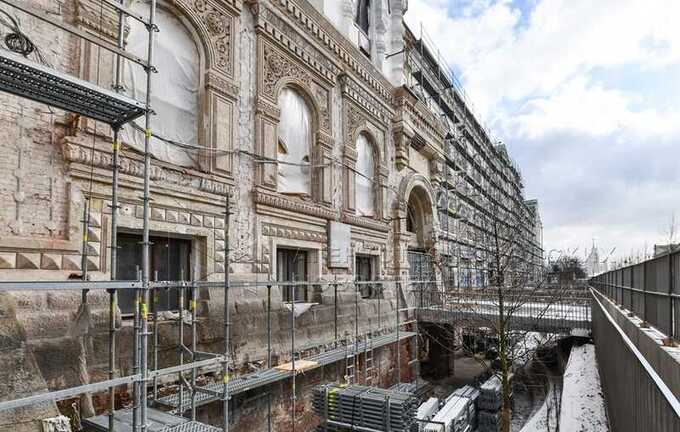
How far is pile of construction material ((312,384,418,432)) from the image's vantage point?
27.5 ft

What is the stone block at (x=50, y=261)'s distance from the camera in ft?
20.1

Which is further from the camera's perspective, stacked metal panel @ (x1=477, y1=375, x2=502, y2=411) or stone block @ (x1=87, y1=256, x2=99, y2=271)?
stacked metal panel @ (x1=477, y1=375, x2=502, y2=411)

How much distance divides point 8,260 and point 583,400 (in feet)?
33.1

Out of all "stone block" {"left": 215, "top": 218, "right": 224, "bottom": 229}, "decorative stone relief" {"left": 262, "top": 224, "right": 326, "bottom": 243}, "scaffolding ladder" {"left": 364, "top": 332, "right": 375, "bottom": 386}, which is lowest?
"scaffolding ladder" {"left": 364, "top": 332, "right": 375, "bottom": 386}

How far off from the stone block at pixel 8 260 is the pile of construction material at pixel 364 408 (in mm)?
6405

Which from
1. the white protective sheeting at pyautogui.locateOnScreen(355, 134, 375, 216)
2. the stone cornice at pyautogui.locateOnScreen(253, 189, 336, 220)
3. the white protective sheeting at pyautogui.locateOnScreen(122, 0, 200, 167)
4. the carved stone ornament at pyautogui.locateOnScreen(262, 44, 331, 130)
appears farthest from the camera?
the white protective sheeting at pyautogui.locateOnScreen(355, 134, 375, 216)

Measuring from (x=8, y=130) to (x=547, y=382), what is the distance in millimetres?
21460

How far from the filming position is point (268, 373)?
8.82 meters

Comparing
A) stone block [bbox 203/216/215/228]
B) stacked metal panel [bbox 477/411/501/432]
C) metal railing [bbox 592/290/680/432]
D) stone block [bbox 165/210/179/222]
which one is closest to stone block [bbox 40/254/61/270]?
stone block [bbox 165/210/179/222]

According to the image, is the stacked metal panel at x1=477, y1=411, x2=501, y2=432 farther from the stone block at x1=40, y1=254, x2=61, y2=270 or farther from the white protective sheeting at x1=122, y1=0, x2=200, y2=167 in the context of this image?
the stone block at x1=40, y1=254, x2=61, y2=270

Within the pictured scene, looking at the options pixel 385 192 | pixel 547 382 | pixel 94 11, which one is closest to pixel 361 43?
pixel 385 192

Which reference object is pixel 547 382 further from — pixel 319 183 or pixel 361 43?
pixel 361 43

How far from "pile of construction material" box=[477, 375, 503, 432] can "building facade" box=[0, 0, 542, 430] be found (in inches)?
126

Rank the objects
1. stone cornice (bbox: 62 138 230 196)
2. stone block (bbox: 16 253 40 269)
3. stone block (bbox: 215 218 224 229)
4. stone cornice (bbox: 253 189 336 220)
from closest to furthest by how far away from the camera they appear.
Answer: stone block (bbox: 16 253 40 269) < stone cornice (bbox: 62 138 230 196) < stone block (bbox: 215 218 224 229) < stone cornice (bbox: 253 189 336 220)
